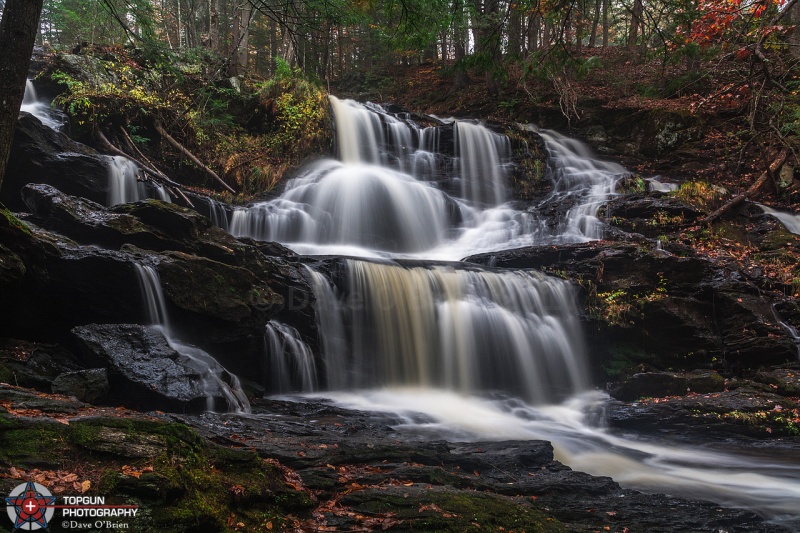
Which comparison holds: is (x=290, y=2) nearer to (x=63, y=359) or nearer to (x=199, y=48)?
(x=63, y=359)

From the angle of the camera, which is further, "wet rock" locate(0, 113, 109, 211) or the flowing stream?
"wet rock" locate(0, 113, 109, 211)

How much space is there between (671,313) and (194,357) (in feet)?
29.6

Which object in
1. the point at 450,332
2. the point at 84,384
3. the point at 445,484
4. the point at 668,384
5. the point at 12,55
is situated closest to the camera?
the point at 445,484

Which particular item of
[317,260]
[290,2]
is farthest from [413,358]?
[290,2]

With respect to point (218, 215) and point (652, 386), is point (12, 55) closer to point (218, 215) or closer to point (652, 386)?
point (218, 215)

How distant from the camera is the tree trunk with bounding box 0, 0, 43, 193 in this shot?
4977 mm

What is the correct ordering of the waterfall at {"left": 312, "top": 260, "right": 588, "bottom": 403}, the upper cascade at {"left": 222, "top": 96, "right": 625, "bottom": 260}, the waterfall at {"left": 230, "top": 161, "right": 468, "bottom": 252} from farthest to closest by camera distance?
1. the upper cascade at {"left": 222, "top": 96, "right": 625, "bottom": 260}
2. the waterfall at {"left": 230, "top": 161, "right": 468, "bottom": 252}
3. the waterfall at {"left": 312, "top": 260, "right": 588, "bottom": 403}

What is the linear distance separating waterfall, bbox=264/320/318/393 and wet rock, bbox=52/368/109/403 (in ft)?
10.1

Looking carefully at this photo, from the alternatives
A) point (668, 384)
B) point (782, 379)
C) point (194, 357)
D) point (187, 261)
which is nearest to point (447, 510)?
point (194, 357)

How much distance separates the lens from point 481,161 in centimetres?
1819

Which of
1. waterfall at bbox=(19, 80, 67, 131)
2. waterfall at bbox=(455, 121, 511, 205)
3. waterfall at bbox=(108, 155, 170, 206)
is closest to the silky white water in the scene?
waterfall at bbox=(108, 155, 170, 206)

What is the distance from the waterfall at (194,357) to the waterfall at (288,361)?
54.9 inches

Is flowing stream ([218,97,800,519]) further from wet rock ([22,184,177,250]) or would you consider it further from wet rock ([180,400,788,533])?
wet rock ([22,184,177,250])

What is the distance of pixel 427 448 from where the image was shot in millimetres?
5465
